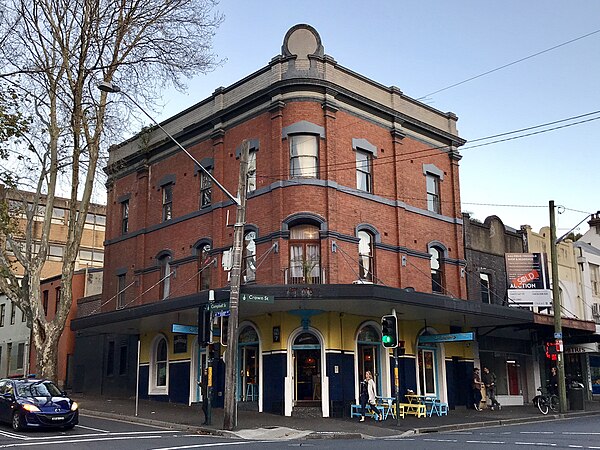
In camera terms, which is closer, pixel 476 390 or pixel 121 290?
pixel 476 390

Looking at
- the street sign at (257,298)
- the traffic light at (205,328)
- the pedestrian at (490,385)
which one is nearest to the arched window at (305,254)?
the street sign at (257,298)

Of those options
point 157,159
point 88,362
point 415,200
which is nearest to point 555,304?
point 415,200

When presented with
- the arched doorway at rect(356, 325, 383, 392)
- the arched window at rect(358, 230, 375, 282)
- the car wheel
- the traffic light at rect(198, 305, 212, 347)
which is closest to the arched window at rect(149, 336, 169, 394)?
the arched doorway at rect(356, 325, 383, 392)

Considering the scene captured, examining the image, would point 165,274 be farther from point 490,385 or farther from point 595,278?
point 595,278

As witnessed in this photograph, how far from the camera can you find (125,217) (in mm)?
34094

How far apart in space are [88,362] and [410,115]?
64.1 feet

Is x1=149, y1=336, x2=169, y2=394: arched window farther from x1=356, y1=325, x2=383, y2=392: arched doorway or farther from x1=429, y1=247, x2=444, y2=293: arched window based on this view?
x1=429, y1=247, x2=444, y2=293: arched window

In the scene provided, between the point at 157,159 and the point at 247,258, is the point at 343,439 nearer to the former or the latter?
the point at 247,258

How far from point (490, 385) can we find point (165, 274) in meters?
14.6

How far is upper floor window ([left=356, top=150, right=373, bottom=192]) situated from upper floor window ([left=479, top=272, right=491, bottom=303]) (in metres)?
7.95

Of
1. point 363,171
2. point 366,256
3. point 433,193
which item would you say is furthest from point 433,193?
point 366,256

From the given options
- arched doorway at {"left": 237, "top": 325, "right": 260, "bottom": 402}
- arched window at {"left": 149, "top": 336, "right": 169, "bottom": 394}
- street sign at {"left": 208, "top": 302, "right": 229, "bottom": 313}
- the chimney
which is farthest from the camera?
the chimney

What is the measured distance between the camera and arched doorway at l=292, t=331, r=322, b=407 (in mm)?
23984

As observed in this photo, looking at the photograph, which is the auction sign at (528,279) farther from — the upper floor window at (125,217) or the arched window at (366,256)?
the upper floor window at (125,217)
